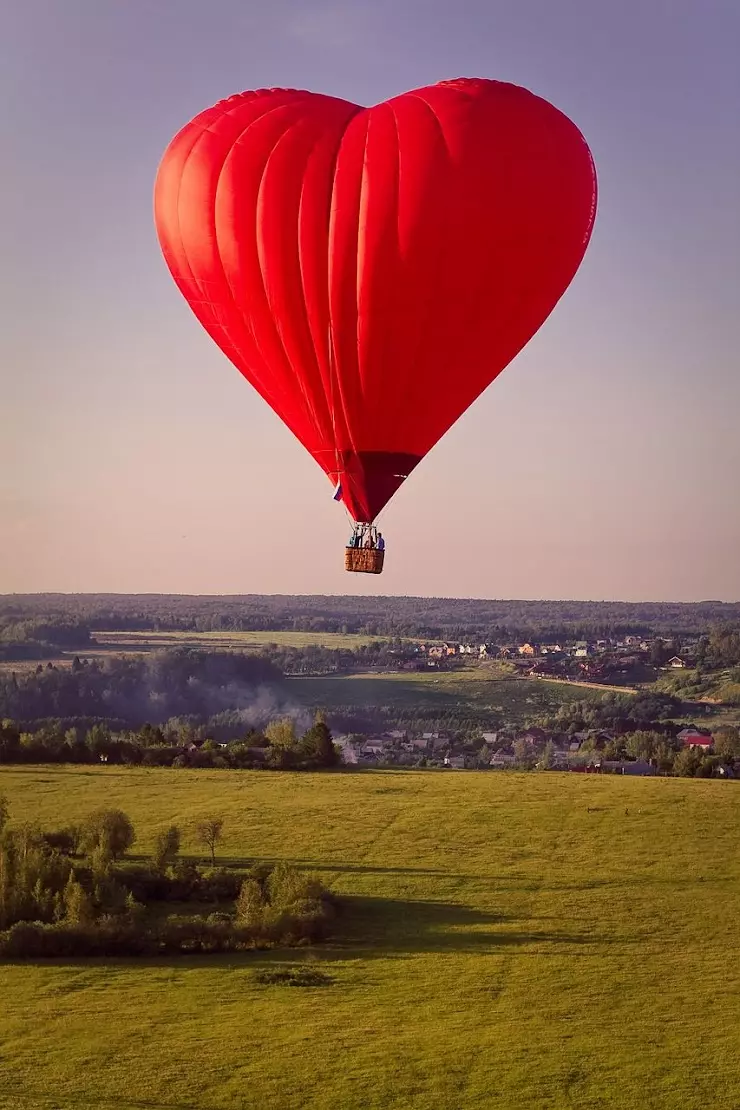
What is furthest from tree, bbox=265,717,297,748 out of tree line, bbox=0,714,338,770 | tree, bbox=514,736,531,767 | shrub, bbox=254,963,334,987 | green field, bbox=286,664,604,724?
green field, bbox=286,664,604,724

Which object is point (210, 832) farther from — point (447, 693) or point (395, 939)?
point (447, 693)

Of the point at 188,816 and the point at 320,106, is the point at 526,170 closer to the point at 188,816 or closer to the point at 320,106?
the point at 320,106

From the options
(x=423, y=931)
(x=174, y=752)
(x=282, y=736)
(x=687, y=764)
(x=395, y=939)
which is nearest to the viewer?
(x=395, y=939)

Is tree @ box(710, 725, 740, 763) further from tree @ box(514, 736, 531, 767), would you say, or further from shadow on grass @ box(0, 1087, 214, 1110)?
shadow on grass @ box(0, 1087, 214, 1110)

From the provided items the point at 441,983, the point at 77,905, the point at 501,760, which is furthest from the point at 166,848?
the point at 501,760

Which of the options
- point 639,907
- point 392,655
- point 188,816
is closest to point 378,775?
point 188,816

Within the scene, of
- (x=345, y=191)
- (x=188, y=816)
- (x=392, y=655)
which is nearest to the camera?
(x=345, y=191)
